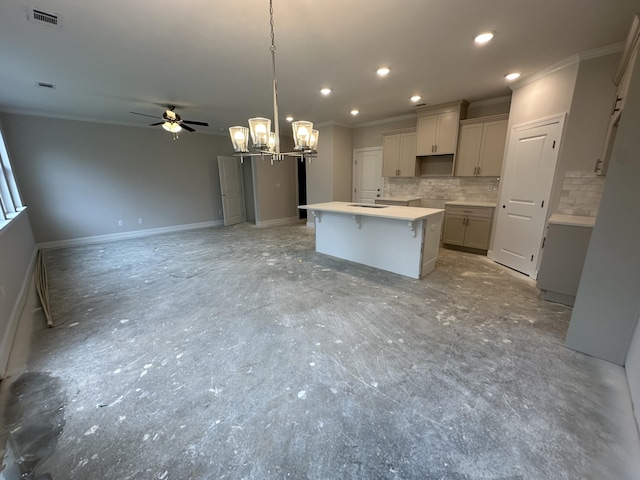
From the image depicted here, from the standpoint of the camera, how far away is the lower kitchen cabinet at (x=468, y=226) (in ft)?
14.4

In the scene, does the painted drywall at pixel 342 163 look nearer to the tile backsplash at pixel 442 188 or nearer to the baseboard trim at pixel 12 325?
the tile backsplash at pixel 442 188

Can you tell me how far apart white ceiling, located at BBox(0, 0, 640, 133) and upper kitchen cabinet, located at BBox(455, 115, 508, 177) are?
0.48m

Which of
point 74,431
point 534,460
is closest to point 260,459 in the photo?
point 74,431

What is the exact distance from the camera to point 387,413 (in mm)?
1535

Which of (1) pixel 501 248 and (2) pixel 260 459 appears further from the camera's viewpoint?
(1) pixel 501 248

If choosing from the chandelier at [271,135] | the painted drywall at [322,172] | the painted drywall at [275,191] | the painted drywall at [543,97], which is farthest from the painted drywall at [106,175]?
the painted drywall at [543,97]

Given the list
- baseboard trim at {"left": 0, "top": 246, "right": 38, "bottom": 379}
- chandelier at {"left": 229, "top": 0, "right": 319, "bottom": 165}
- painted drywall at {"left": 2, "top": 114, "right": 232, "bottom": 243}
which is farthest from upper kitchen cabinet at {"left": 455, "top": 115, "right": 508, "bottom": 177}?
baseboard trim at {"left": 0, "top": 246, "right": 38, "bottom": 379}

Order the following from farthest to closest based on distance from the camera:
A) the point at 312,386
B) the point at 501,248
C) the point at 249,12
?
the point at 501,248
the point at 249,12
the point at 312,386

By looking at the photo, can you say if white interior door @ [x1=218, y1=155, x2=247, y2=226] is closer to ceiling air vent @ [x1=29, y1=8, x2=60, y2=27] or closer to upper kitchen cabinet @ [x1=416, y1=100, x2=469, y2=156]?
ceiling air vent @ [x1=29, y1=8, x2=60, y2=27]

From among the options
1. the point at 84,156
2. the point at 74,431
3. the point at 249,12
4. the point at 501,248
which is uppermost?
the point at 249,12

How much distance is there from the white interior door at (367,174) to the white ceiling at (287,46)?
7.04ft

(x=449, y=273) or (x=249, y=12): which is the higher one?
(x=249, y=12)

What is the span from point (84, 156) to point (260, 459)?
6980 millimetres

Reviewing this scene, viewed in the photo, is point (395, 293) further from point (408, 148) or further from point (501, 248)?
point (408, 148)
